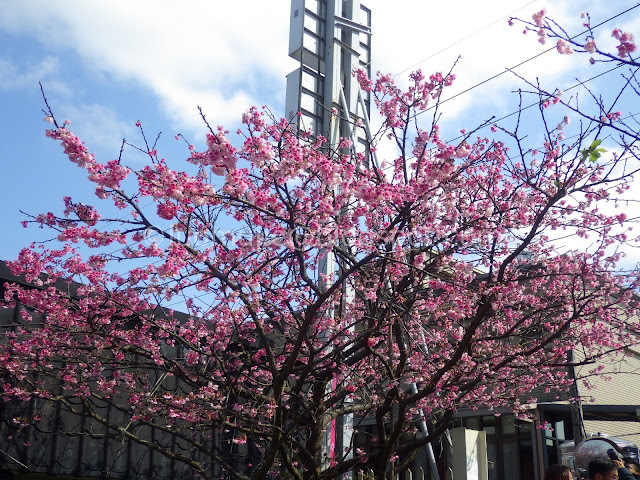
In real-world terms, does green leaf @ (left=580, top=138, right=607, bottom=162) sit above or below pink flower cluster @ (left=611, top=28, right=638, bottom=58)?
below

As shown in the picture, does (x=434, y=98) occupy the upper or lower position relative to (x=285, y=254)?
upper

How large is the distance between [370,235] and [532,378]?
475cm

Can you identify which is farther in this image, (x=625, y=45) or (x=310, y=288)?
(x=310, y=288)

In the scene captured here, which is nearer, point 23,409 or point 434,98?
point 434,98

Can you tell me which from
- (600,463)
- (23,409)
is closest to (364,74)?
(600,463)

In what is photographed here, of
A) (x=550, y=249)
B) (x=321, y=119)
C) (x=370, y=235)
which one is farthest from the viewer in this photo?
(x=550, y=249)

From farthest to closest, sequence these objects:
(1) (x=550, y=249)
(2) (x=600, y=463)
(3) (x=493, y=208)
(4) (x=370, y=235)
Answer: (1) (x=550, y=249), (3) (x=493, y=208), (4) (x=370, y=235), (2) (x=600, y=463)

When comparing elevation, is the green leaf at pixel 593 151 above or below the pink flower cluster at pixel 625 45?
below

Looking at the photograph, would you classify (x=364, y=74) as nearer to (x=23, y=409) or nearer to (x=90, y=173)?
(x=90, y=173)

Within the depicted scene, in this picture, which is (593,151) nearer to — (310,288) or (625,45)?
(625,45)

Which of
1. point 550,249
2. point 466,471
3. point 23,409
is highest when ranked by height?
point 550,249

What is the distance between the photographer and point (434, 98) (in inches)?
277

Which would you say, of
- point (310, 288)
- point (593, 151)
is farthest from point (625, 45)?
point (310, 288)

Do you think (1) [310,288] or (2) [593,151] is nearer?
(2) [593,151]
